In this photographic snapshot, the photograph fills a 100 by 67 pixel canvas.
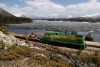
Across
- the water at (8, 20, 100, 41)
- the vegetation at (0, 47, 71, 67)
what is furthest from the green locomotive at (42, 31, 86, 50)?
the water at (8, 20, 100, 41)

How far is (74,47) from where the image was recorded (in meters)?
24.2

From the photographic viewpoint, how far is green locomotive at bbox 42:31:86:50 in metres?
23.6

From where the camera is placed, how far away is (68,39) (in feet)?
81.8

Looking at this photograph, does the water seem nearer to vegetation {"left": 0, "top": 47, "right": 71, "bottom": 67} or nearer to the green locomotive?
the green locomotive

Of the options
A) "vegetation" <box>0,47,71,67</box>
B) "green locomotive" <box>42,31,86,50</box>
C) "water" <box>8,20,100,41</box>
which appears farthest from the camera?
"water" <box>8,20,100,41</box>

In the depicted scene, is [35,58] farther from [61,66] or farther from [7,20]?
[7,20]

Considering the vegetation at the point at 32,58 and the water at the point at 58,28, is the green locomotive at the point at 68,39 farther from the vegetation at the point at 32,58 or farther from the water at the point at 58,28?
the water at the point at 58,28

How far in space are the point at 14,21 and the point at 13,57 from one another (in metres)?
168

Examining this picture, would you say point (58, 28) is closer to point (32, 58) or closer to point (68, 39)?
point (68, 39)

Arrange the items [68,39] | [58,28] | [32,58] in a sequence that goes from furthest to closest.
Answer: [58,28]
[68,39]
[32,58]

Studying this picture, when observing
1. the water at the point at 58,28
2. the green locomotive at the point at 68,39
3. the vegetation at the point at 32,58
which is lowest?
the water at the point at 58,28

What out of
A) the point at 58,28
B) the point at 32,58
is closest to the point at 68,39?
the point at 32,58

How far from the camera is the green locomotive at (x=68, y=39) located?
931 inches

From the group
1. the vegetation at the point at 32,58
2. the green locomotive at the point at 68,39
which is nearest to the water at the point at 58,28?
the green locomotive at the point at 68,39
